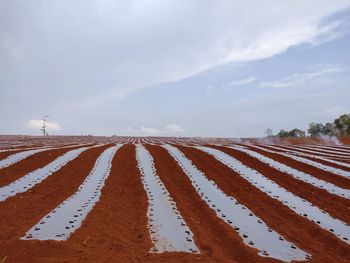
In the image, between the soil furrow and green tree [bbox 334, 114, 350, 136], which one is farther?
green tree [bbox 334, 114, 350, 136]

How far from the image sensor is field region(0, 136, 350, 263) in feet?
20.8

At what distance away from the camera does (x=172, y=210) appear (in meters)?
8.97

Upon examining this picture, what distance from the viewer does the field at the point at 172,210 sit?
20.8 feet

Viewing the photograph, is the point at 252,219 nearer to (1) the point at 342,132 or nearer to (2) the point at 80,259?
(2) the point at 80,259

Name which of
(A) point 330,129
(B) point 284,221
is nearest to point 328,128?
(A) point 330,129

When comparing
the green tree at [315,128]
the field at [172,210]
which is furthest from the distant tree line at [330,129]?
the field at [172,210]

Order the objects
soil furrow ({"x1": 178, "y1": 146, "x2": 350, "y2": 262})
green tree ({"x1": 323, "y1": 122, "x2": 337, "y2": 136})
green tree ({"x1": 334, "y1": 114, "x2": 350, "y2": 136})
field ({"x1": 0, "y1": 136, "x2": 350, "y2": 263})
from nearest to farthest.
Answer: field ({"x1": 0, "y1": 136, "x2": 350, "y2": 263})
soil furrow ({"x1": 178, "y1": 146, "x2": 350, "y2": 262})
green tree ({"x1": 334, "y1": 114, "x2": 350, "y2": 136})
green tree ({"x1": 323, "y1": 122, "x2": 337, "y2": 136})

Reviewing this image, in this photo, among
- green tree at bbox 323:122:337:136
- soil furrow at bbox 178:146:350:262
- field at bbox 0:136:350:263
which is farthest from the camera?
green tree at bbox 323:122:337:136

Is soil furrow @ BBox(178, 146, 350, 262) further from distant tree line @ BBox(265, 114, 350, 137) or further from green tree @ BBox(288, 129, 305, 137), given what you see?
green tree @ BBox(288, 129, 305, 137)

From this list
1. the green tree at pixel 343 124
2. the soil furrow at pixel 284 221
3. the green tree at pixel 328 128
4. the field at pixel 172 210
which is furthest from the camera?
the green tree at pixel 328 128

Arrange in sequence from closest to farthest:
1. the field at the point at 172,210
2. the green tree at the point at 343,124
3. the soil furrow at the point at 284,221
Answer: the field at the point at 172,210 → the soil furrow at the point at 284,221 → the green tree at the point at 343,124

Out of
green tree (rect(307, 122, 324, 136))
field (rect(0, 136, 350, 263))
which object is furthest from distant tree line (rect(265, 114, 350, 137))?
field (rect(0, 136, 350, 263))

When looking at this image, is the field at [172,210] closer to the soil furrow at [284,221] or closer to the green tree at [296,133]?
the soil furrow at [284,221]

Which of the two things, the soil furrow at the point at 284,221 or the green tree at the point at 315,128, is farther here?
the green tree at the point at 315,128
